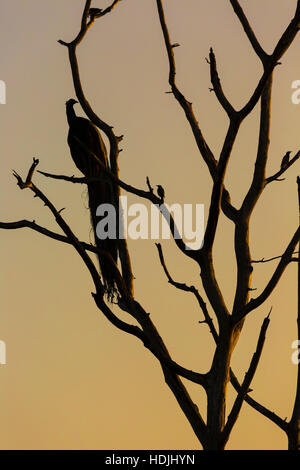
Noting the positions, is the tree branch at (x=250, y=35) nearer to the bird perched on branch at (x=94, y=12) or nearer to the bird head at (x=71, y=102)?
the bird perched on branch at (x=94, y=12)

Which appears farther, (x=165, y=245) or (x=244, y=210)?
(x=165, y=245)

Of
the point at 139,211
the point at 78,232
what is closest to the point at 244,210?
the point at 139,211

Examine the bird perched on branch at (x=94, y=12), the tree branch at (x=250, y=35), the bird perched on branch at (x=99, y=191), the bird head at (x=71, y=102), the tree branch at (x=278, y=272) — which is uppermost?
the bird perched on branch at (x=94, y=12)

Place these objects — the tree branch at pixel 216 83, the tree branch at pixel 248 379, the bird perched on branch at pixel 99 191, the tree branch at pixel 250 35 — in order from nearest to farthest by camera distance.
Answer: the tree branch at pixel 248 379, the tree branch at pixel 216 83, the tree branch at pixel 250 35, the bird perched on branch at pixel 99 191

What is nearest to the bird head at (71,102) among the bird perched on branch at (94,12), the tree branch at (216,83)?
the bird perched on branch at (94,12)

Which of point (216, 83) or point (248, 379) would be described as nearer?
point (248, 379)

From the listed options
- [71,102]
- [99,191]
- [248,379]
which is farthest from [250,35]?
[71,102]

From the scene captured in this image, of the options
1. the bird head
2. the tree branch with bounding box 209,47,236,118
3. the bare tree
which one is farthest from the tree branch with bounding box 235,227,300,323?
the bird head

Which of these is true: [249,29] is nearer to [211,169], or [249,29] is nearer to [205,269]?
[211,169]

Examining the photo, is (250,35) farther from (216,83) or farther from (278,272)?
(278,272)
